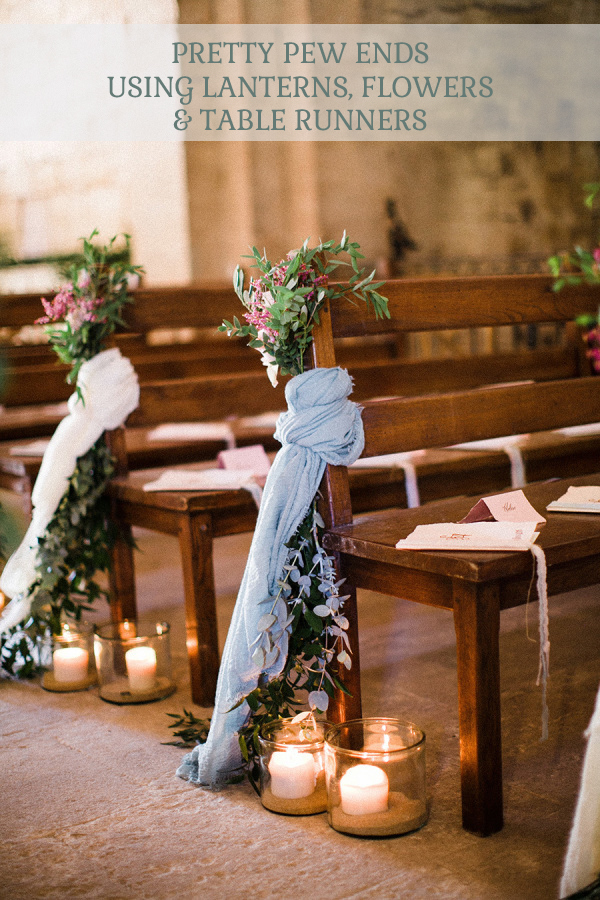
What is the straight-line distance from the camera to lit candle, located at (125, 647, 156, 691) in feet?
10.5

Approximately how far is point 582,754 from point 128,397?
1.91 m

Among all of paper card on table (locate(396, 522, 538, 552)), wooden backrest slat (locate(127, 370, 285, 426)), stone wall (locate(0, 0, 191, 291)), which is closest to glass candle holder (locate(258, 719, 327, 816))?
paper card on table (locate(396, 522, 538, 552))

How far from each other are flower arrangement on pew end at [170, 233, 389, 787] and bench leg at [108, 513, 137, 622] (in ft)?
3.95

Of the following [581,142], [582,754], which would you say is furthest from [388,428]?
[581,142]

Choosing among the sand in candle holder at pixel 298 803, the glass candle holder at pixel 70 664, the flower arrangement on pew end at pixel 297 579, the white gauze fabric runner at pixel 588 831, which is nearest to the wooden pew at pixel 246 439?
the flower arrangement on pew end at pixel 297 579

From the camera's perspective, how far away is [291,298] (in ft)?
8.34

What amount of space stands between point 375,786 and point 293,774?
0.78 ft

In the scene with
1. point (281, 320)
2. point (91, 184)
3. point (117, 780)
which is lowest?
point (117, 780)

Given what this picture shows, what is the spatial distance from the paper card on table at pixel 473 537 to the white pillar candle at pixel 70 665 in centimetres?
144

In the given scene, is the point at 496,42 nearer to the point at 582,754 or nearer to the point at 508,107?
the point at 508,107

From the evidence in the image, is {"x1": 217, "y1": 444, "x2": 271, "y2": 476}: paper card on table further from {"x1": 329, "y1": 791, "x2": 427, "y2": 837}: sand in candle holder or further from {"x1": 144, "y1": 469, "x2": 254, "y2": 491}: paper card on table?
{"x1": 329, "y1": 791, "x2": 427, "y2": 837}: sand in candle holder

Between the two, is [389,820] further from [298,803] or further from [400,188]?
[400,188]

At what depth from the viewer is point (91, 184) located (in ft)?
30.6

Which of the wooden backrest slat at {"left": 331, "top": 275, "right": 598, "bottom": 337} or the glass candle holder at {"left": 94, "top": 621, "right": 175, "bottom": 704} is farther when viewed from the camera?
the glass candle holder at {"left": 94, "top": 621, "right": 175, "bottom": 704}
